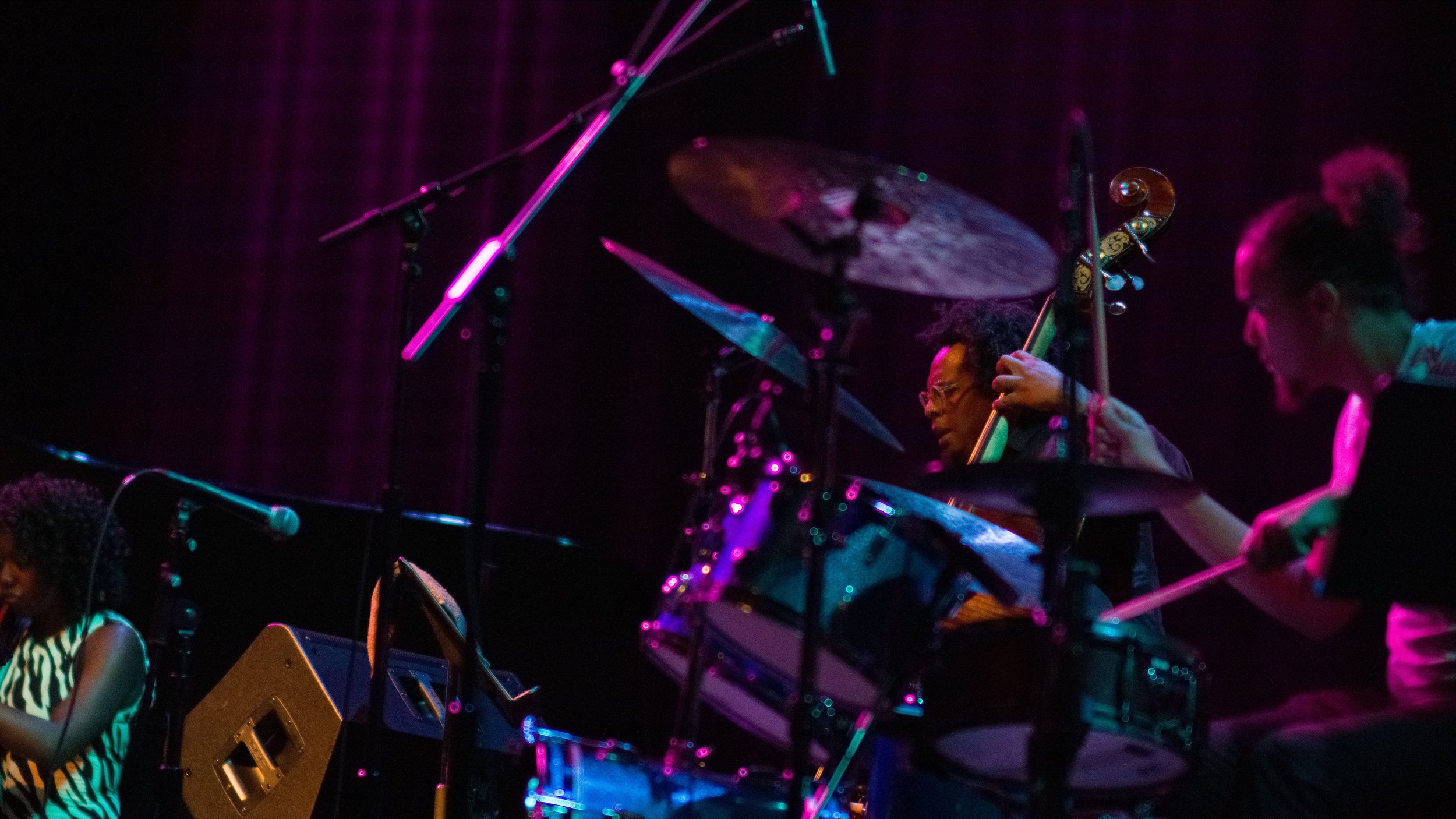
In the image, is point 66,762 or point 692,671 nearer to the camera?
point 692,671

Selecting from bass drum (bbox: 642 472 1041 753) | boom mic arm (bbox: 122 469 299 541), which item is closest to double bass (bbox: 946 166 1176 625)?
bass drum (bbox: 642 472 1041 753)

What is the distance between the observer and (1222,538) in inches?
99.3

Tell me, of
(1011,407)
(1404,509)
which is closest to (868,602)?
(1011,407)

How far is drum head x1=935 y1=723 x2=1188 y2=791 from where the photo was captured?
8.18 ft

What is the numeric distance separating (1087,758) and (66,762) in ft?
8.57

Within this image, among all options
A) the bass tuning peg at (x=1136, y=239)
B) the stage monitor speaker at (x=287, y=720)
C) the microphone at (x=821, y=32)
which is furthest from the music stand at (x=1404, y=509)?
the stage monitor speaker at (x=287, y=720)

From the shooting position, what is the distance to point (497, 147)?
5.55 meters

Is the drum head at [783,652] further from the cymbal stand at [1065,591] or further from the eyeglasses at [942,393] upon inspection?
the eyeglasses at [942,393]

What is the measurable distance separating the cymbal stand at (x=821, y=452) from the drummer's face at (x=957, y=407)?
1.12 m

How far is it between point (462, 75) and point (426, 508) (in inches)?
67.2

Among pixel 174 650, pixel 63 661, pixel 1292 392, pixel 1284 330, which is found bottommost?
pixel 63 661

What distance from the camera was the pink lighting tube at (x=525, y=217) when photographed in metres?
2.76

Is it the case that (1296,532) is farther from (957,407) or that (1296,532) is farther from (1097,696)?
(957,407)

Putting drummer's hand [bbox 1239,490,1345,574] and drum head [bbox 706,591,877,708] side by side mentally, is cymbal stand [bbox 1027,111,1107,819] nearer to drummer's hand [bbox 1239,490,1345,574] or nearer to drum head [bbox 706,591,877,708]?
drummer's hand [bbox 1239,490,1345,574]
